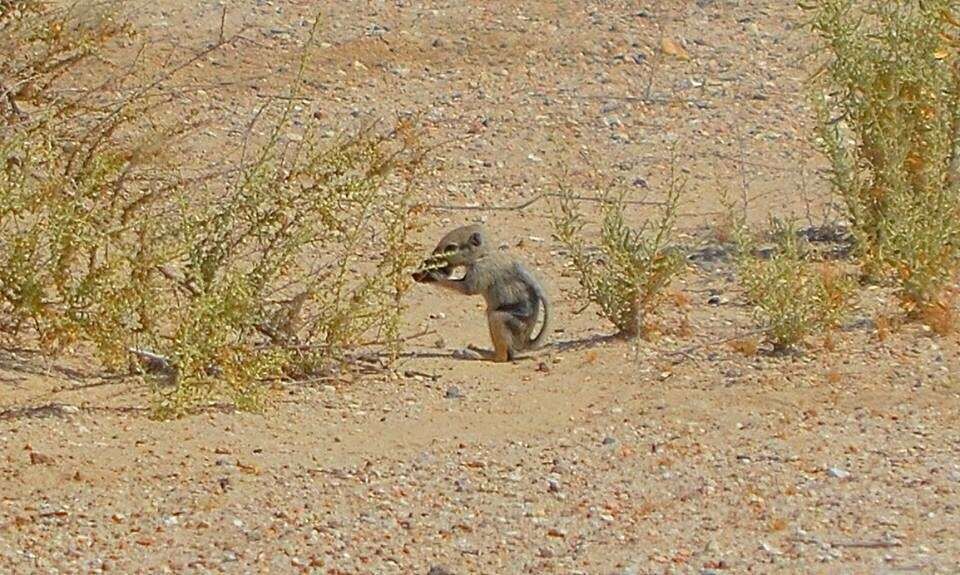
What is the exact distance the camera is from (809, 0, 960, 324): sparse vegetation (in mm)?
9000

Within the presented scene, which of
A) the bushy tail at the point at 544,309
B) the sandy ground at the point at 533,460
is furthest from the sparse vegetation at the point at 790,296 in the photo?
the bushy tail at the point at 544,309

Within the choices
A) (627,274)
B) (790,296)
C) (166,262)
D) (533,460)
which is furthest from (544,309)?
(533,460)

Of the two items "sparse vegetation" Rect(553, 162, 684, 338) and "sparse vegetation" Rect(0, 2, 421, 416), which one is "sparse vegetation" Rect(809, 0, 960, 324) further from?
"sparse vegetation" Rect(0, 2, 421, 416)

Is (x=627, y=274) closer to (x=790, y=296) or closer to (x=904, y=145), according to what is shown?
(x=790, y=296)

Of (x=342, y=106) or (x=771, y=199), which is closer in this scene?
(x=771, y=199)

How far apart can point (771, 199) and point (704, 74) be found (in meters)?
2.76

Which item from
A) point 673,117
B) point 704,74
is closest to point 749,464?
point 673,117

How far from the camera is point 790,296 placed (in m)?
8.55

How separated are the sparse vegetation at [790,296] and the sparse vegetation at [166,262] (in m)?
1.55

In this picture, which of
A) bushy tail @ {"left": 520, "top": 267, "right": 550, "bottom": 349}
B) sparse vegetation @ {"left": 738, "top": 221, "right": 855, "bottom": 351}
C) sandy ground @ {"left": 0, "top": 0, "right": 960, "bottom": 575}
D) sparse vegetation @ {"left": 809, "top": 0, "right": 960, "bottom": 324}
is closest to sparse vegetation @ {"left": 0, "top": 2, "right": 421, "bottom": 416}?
sandy ground @ {"left": 0, "top": 0, "right": 960, "bottom": 575}

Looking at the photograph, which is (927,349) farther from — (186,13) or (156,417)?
(186,13)

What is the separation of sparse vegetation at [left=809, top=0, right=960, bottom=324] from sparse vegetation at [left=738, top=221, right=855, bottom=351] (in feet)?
1.06

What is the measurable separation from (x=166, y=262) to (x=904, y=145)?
12.1 feet

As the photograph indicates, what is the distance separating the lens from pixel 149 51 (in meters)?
15.0
